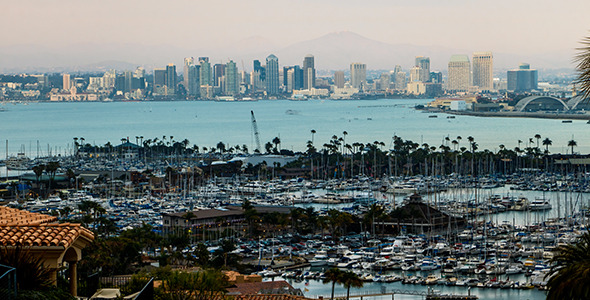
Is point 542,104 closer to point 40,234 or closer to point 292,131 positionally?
point 292,131

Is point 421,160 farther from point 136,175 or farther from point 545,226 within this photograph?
point 545,226

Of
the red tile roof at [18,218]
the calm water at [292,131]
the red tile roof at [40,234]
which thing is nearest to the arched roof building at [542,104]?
the calm water at [292,131]

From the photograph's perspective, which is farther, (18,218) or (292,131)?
(292,131)

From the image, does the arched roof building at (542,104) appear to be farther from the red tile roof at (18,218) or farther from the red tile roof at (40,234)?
the red tile roof at (40,234)

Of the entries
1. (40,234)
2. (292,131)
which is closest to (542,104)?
(292,131)

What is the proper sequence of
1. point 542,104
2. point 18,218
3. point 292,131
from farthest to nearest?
point 542,104, point 292,131, point 18,218

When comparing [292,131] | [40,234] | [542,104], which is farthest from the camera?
[542,104]

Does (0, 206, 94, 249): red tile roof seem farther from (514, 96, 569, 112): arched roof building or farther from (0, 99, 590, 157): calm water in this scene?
(514, 96, 569, 112): arched roof building

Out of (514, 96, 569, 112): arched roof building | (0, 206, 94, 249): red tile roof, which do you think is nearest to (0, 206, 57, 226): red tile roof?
(0, 206, 94, 249): red tile roof

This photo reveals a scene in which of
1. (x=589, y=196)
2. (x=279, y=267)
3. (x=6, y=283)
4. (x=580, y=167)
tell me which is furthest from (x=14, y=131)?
(x=6, y=283)
